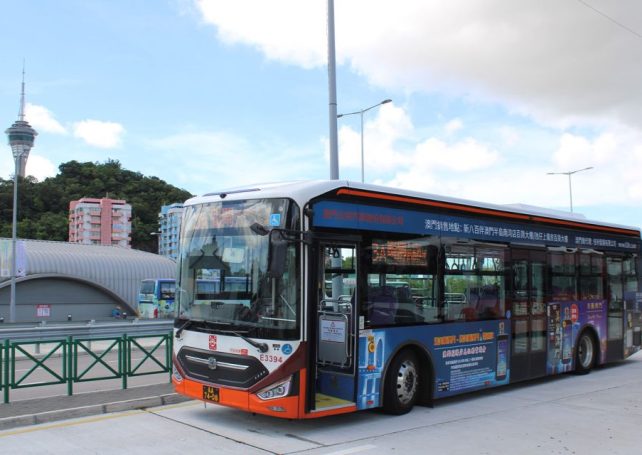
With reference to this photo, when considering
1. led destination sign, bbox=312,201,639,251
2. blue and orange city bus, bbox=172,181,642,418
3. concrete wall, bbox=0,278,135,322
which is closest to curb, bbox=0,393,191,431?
blue and orange city bus, bbox=172,181,642,418

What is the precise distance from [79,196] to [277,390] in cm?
8540

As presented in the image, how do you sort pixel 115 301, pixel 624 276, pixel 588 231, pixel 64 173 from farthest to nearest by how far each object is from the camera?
pixel 64 173, pixel 115 301, pixel 624 276, pixel 588 231

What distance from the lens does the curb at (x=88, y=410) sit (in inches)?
302

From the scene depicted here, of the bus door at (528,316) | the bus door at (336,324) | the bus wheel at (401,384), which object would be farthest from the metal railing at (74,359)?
the bus door at (528,316)

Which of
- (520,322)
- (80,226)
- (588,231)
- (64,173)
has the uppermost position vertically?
(64,173)

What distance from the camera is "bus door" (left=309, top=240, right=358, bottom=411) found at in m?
7.61

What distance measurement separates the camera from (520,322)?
10477mm

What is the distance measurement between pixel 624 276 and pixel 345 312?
8746 mm

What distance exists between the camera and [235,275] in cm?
741

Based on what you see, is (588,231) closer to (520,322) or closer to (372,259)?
(520,322)

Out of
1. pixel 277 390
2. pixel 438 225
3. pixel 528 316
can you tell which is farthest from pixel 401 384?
pixel 528 316

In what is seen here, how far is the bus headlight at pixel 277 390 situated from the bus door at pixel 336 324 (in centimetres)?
64

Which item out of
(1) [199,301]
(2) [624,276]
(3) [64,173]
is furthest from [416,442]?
(3) [64,173]

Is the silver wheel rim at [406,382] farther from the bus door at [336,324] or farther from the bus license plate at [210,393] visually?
the bus license plate at [210,393]
